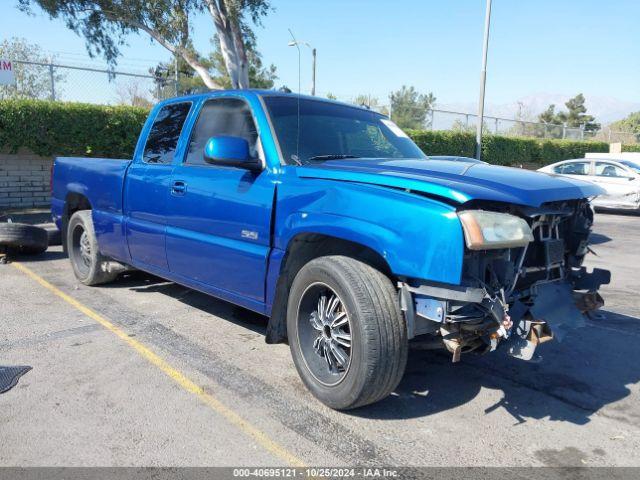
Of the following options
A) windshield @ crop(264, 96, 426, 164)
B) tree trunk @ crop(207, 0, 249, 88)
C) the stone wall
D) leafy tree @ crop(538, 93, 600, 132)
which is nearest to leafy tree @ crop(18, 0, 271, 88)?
tree trunk @ crop(207, 0, 249, 88)

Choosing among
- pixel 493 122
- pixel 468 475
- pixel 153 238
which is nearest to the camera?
pixel 468 475

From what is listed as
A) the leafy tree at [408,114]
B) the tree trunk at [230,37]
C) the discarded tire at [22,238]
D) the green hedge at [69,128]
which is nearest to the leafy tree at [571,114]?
the leafy tree at [408,114]

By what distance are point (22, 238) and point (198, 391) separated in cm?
524

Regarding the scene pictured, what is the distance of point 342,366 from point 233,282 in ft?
3.78

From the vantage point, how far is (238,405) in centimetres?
352

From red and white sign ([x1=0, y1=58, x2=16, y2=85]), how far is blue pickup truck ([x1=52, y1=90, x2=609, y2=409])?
37.1 ft

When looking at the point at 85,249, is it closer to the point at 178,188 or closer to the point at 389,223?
the point at 178,188

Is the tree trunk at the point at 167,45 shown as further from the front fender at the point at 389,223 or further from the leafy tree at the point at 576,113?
the leafy tree at the point at 576,113

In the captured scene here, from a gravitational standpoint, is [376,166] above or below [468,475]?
above

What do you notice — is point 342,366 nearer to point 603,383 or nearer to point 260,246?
point 260,246

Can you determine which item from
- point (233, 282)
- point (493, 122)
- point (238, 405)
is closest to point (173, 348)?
point (233, 282)

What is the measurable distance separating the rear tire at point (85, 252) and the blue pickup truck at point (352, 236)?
1.20 metres

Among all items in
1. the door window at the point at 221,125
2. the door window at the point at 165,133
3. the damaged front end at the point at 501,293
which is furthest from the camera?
the door window at the point at 165,133

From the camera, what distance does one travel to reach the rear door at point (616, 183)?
15680 mm
